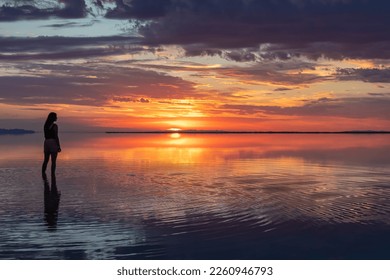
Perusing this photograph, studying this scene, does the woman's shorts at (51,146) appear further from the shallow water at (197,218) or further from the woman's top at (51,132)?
the shallow water at (197,218)

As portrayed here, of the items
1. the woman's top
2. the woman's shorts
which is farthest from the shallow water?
the woman's top

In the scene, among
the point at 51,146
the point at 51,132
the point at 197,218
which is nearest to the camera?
the point at 197,218

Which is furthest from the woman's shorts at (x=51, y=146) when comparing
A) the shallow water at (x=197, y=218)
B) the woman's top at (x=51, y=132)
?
the shallow water at (x=197, y=218)

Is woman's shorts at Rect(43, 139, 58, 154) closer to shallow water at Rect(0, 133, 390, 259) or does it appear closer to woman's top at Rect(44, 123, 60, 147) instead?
woman's top at Rect(44, 123, 60, 147)

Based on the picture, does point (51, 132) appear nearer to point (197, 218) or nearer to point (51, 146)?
point (51, 146)

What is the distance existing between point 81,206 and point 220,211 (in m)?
3.48

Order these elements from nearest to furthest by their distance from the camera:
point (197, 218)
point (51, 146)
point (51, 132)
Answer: point (197, 218) < point (51, 132) < point (51, 146)

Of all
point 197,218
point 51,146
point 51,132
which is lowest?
point 197,218

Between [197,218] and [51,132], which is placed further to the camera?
[51,132]

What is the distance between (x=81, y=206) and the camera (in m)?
12.5

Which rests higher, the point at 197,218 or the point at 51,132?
the point at 51,132

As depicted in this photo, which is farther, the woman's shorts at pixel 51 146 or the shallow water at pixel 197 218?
the woman's shorts at pixel 51 146

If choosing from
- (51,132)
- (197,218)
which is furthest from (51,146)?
(197,218)

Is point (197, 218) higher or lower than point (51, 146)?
lower
